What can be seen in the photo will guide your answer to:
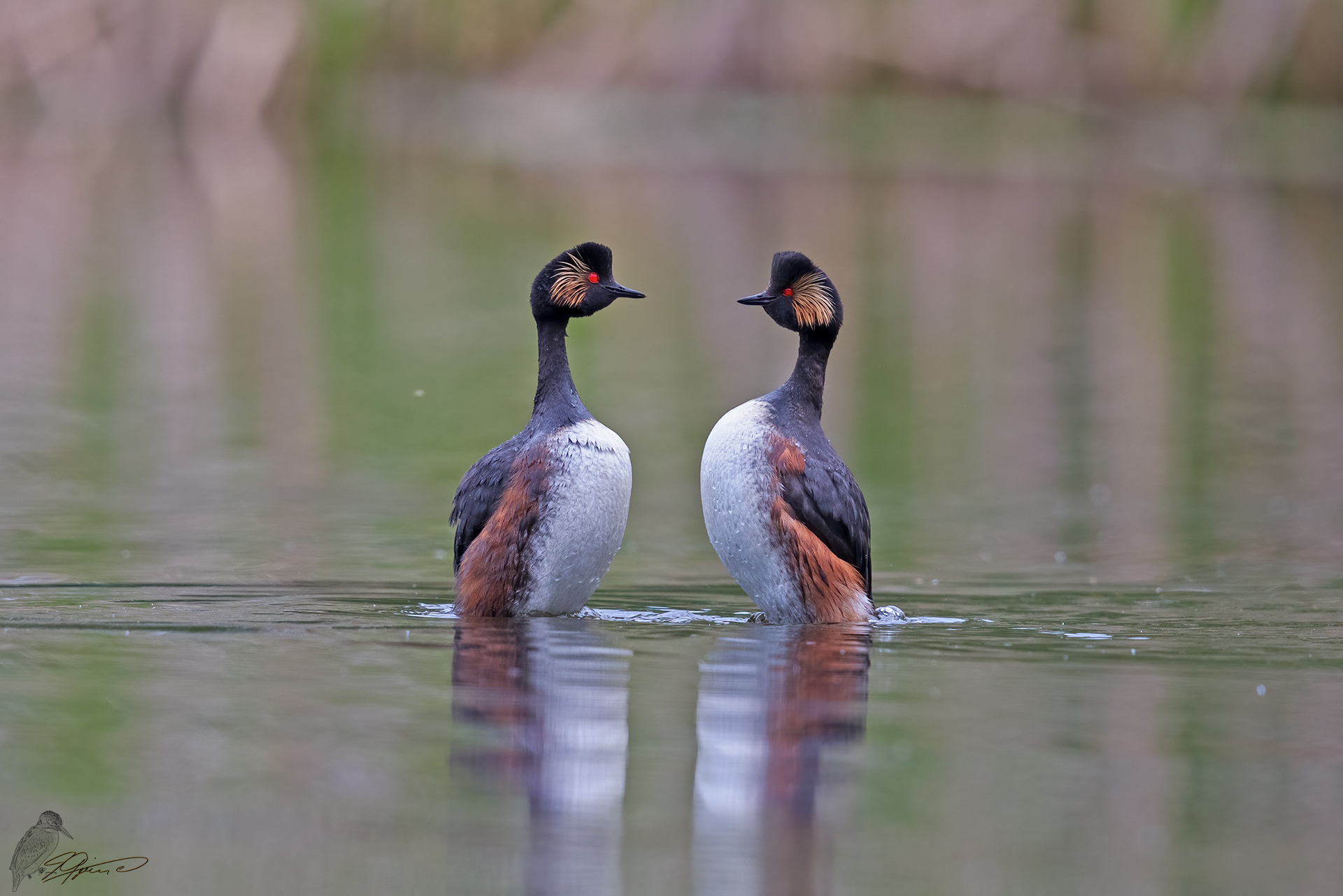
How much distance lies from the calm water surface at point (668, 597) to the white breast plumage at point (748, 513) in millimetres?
231

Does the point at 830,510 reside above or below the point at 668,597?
above

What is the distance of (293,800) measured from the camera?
18.5ft

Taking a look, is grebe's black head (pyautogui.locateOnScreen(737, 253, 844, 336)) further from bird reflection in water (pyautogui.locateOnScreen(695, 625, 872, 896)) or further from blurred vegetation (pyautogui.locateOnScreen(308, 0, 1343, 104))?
blurred vegetation (pyautogui.locateOnScreen(308, 0, 1343, 104))

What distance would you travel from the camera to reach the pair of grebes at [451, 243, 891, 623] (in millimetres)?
8859

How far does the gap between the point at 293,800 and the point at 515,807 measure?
22.9 inches

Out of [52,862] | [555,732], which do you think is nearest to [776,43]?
[555,732]

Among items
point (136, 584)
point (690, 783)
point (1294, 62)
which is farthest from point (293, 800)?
point (1294, 62)

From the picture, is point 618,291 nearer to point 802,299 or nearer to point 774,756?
point 802,299

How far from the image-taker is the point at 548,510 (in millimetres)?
8883

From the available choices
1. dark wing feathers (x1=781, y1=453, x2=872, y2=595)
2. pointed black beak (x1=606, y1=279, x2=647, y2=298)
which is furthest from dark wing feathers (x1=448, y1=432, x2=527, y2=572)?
dark wing feathers (x1=781, y1=453, x2=872, y2=595)

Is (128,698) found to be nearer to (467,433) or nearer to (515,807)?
(515,807)

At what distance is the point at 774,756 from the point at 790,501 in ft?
9.51

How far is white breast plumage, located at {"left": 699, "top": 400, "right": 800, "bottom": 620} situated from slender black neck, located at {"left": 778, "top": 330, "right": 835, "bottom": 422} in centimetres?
27

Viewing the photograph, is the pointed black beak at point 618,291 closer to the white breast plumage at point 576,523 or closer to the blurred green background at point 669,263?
the white breast plumage at point 576,523
